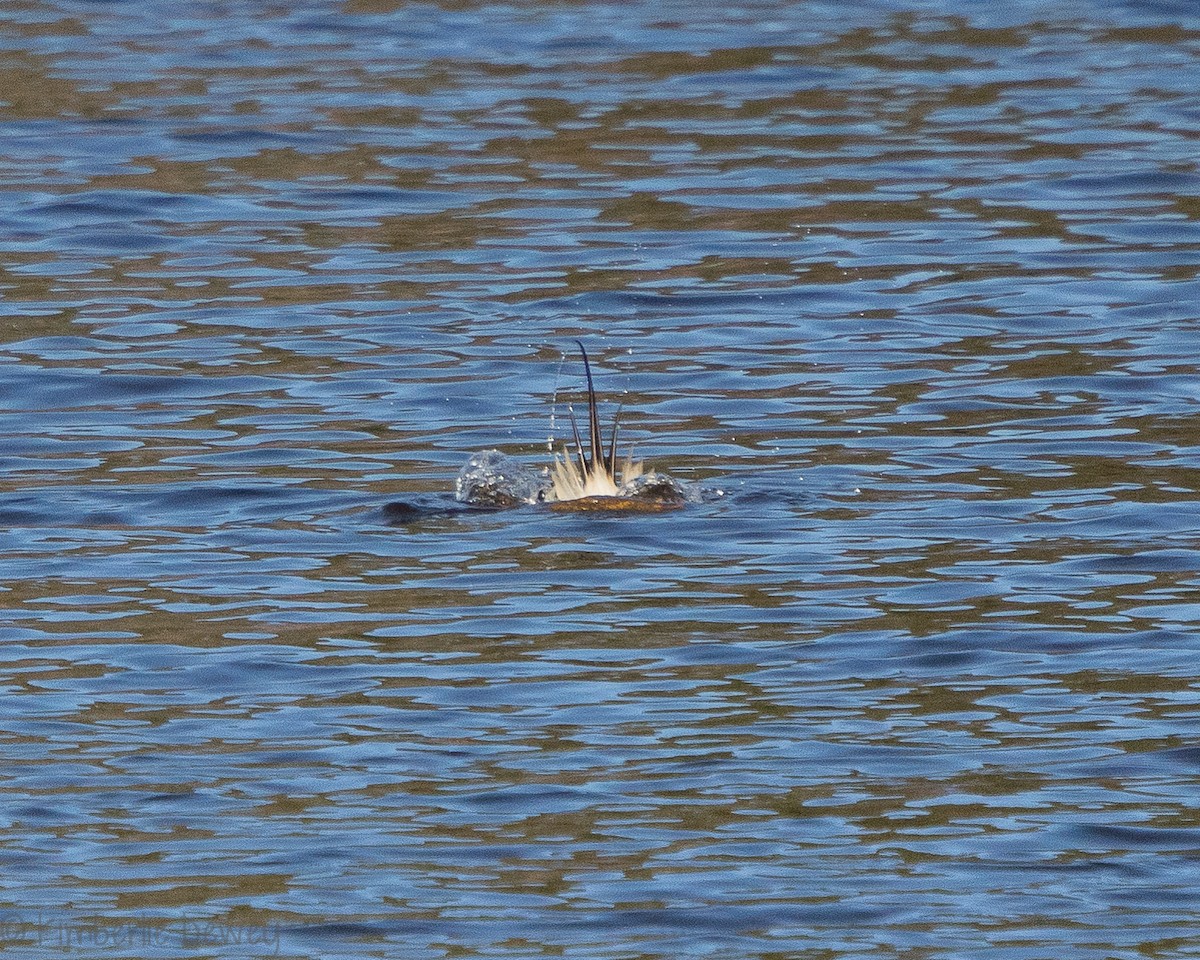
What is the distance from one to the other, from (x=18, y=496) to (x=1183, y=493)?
3837mm

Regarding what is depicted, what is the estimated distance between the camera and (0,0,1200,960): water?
17.5ft

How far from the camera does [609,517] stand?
335 inches

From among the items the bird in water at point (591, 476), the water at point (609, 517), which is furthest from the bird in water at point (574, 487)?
the water at point (609, 517)

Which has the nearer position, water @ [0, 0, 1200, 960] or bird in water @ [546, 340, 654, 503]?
water @ [0, 0, 1200, 960]

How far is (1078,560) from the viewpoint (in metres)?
7.71

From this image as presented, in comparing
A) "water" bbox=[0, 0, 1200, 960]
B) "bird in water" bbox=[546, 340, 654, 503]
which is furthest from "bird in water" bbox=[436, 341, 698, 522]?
"water" bbox=[0, 0, 1200, 960]

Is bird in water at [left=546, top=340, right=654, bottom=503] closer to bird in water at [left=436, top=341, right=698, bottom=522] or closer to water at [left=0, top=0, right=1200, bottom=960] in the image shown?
bird in water at [left=436, top=341, right=698, bottom=522]

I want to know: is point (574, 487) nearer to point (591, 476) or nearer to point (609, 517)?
point (591, 476)

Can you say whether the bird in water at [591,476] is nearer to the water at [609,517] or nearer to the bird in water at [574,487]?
the bird in water at [574,487]

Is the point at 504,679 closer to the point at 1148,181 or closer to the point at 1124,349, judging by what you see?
the point at 1124,349

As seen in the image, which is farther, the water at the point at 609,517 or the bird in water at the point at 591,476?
the bird in water at the point at 591,476

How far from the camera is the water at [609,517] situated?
5.34 metres

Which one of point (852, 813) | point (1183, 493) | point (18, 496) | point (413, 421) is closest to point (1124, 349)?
point (1183, 493)

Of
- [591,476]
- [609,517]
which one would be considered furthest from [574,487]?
[609,517]
